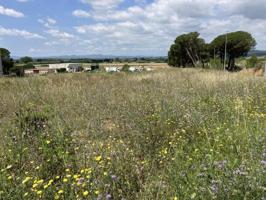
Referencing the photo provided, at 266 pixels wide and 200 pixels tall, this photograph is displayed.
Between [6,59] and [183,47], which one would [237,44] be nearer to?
[183,47]

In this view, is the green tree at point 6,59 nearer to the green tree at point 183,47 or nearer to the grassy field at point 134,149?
the green tree at point 183,47

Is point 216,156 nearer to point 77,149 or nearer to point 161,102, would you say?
point 77,149

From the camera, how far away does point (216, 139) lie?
342cm

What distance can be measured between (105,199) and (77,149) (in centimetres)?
124

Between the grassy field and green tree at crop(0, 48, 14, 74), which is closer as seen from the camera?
the grassy field

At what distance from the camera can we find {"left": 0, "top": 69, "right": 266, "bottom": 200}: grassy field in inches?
101

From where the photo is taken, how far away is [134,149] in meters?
3.74

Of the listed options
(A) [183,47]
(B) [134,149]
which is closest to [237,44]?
(A) [183,47]

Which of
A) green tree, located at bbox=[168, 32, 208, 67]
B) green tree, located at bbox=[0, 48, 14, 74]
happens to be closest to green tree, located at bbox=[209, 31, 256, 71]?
green tree, located at bbox=[168, 32, 208, 67]

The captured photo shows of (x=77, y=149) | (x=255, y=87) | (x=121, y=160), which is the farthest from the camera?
(x=255, y=87)

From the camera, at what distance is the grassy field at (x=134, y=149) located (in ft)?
8.40

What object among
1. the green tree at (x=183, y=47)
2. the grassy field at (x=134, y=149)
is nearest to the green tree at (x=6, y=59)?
the green tree at (x=183, y=47)

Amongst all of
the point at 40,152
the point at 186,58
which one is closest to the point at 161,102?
the point at 40,152

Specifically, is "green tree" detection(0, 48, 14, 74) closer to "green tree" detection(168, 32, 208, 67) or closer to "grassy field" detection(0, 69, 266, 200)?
"green tree" detection(168, 32, 208, 67)
